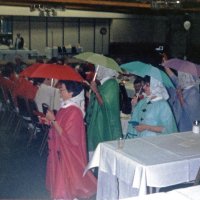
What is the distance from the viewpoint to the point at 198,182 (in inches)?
131

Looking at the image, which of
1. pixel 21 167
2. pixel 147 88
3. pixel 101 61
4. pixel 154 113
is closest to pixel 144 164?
pixel 154 113

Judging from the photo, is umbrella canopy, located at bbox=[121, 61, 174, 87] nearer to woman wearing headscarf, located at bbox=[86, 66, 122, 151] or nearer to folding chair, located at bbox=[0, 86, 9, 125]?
woman wearing headscarf, located at bbox=[86, 66, 122, 151]

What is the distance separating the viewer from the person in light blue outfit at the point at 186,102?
579 centimetres

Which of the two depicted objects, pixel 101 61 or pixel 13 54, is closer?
pixel 101 61

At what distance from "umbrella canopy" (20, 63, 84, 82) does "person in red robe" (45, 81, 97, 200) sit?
0.65 feet

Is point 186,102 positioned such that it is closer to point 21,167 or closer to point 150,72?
point 150,72

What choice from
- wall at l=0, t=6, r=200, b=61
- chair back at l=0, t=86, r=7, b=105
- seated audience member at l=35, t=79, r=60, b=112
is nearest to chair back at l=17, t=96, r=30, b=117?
seated audience member at l=35, t=79, r=60, b=112

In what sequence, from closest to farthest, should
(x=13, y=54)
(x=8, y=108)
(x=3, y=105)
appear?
1. (x=8, y=108)
2. (x=3, y=105)
3. (x=13, y=54)

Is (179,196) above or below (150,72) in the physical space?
below

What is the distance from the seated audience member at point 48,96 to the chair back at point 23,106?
0.23 m

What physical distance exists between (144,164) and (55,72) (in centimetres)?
167

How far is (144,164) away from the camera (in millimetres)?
3646

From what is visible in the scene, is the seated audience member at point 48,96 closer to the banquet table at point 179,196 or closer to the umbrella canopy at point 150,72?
the umbrella canopy at point 150,72

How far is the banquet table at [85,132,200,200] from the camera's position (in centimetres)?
367
